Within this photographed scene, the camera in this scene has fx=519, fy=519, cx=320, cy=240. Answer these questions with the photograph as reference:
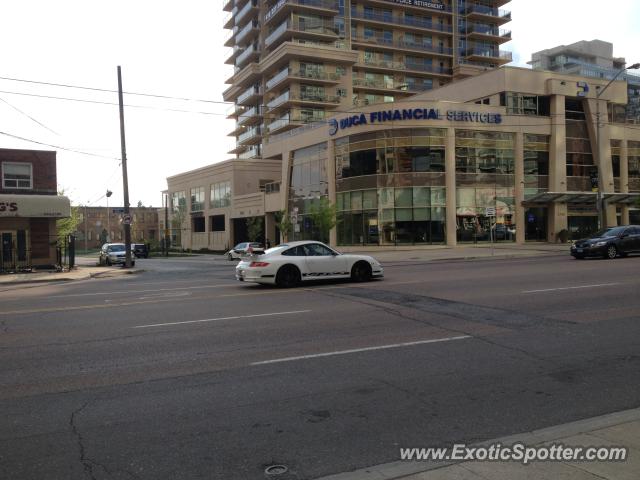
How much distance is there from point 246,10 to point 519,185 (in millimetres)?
49918

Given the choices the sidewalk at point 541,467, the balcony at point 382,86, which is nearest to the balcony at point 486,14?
the balcony at point 382,86

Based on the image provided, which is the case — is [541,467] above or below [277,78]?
below

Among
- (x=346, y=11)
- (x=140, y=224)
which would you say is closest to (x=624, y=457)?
(x=346, y=11)

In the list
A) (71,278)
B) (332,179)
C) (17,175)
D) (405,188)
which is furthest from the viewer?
(332,179)

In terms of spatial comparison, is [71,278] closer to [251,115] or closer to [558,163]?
[558,163]

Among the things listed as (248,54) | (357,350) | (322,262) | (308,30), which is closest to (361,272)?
(322,262)

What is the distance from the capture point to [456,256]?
31.0 m

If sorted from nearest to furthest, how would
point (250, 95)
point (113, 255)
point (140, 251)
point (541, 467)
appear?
1. point (541, 467)
2. point (113, 255)
3. point (140, 251)
4. point (250, 95)

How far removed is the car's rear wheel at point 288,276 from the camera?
15039 millimetres

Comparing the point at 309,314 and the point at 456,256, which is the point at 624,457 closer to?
the point at 309,314

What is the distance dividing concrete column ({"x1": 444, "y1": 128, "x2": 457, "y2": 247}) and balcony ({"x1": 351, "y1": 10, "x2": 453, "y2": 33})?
3588 centimetres

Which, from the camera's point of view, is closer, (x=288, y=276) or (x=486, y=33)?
(x=288, y=276)

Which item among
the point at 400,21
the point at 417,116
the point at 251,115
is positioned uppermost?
the point at 400,21

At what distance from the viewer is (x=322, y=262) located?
15391mm
